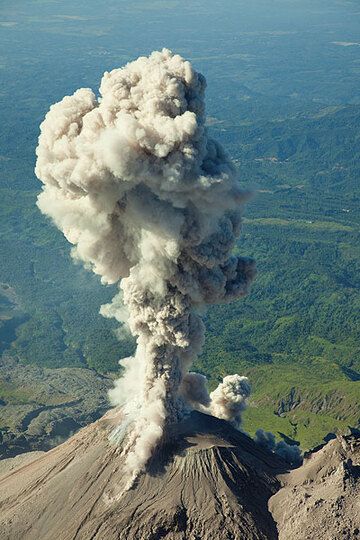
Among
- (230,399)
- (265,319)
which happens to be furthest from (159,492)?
(265,319)

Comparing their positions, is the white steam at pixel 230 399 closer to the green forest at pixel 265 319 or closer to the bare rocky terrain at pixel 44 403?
the bare rocky terrain at pixel 44 403

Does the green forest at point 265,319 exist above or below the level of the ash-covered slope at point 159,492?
below

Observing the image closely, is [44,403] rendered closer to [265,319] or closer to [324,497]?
[265,319]

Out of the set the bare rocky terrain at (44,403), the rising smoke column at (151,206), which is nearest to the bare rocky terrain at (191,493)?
the rising smoke column at (151,206)

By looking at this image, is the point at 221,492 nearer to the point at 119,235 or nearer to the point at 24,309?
the point at 119,235

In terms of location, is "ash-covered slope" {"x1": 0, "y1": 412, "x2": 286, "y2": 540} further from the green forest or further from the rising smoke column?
the green forest

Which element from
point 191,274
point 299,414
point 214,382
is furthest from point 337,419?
point 191,274
